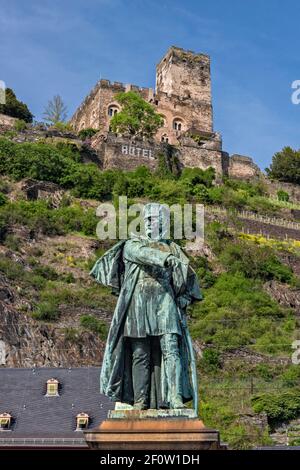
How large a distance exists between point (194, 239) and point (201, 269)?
425 centimetres

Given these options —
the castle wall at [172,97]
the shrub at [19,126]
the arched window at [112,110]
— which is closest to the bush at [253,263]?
the shrub at [19,126]

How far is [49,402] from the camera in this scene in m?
26.6

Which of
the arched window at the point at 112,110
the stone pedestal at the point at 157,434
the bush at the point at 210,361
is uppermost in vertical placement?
the arched window at the point at 112,110

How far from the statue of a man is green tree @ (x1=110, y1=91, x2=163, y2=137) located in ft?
198

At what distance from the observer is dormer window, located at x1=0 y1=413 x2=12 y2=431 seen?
81.8 feet

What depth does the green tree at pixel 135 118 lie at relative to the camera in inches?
2766

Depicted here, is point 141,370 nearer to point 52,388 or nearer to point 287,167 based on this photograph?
point 52,388

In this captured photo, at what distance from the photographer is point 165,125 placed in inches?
2985

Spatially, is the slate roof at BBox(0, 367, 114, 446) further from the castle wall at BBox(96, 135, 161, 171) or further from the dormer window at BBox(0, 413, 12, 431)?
the castle wall at BBox(96, 135, 161, 171)

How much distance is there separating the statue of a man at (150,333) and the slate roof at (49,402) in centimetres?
1426

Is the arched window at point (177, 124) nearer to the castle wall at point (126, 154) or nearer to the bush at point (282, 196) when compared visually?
the castle wall at point (126, 154)

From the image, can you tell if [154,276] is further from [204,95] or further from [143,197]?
[204,95]

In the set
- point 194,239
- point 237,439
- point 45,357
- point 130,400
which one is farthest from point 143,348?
point 194,239

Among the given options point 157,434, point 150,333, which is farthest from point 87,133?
point 157,434
